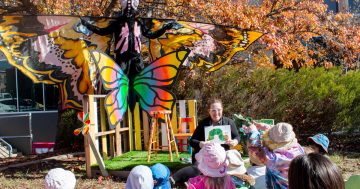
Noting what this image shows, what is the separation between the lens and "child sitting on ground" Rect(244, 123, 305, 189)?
3.36 meters

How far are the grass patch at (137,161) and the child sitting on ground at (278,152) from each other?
12.1 ft

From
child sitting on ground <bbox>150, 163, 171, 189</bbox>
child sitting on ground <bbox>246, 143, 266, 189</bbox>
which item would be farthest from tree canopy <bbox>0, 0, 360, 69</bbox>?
child sitting on ground <bbox>150, 163, 171, 189</bbox>

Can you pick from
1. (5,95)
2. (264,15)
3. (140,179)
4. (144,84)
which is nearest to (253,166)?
(140,179)

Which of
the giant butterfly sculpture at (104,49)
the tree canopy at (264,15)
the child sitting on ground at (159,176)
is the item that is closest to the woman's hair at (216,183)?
the child sitting on ground at (159,176)

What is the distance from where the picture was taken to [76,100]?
8.26m

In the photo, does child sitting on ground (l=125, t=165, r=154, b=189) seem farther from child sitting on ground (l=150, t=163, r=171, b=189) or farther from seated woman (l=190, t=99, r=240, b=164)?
seated woman (l=190, t=99, r=240, b=164)

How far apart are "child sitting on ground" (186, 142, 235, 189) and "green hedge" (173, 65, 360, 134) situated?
23.1 ft

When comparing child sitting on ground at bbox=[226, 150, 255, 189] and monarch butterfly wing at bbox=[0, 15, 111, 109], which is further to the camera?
monarch butterfly wing at bbox=[0, 15, 111, 109]

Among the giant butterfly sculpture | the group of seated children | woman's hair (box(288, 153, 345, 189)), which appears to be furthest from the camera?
the giant butterfly sculpture

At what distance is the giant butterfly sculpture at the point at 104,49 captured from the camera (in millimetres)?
7812

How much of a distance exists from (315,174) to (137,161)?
5973 millimetres

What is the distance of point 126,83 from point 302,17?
5.85 m

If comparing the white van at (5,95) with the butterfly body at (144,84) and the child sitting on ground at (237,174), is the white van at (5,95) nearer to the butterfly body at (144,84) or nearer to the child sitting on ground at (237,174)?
the butterfly body at (144,84)

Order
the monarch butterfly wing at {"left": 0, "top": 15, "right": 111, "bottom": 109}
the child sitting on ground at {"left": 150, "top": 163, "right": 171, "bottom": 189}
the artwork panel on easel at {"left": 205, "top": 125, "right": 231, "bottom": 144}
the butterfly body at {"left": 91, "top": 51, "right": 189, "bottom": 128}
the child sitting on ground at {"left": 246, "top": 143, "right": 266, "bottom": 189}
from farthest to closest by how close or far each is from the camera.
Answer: the monarch butterfly wing at {"left": 0, "top": 15, "right": 111, "bottom": 109} < the butterfly body at {"left": 91, "top": 51, "right": 189, "bottom": 128} < the artwork panel on easel at {"left": 205, "top": 125, "right": 231, "bottom": 144} < the child sitting on ground at {"left": 246, "top": 143, "right": 266, "bottom": 189} < the child sitting on ground at {"left": 150, "top": 163, "right": 171, "bottom": 189}
